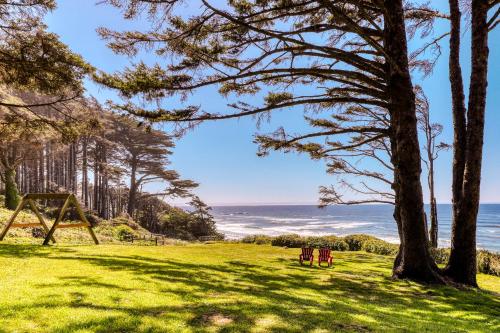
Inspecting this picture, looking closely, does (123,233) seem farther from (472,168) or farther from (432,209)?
(472,168)

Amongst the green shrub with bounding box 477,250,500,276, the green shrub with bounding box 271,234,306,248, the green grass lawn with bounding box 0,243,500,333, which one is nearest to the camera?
the green grass lawn with bounding box 0,243,500,333

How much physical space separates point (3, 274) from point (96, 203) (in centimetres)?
3398

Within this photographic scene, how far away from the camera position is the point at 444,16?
10969 mm

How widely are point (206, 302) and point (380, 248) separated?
19.9 m

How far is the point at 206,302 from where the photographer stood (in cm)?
488

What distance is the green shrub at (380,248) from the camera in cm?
2171

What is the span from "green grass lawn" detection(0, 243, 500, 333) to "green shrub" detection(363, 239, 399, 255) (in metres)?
14.7

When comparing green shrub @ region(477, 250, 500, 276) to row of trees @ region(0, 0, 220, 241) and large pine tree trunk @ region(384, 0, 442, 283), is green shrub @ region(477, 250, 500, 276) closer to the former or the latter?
large pine tree trunk @ region(384, 0, 442, 283)

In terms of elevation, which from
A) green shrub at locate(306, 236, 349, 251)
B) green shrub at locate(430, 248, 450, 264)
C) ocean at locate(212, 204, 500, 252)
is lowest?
ocean at locate(212, 204, 500, 252)

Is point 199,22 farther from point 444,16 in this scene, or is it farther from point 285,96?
point 444,16

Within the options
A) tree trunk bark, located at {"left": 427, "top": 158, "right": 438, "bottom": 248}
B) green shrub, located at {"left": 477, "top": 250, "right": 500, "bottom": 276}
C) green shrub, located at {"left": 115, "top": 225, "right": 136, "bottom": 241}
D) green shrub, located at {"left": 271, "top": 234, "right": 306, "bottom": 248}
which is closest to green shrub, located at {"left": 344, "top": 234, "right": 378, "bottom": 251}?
green shrub, located at {"left": 271, "top": 234, "right": 306, "bottom": 248}

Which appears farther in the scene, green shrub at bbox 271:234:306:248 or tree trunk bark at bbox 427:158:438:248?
green shrub at bbox 271:234:306:248

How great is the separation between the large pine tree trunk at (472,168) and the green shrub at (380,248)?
13.4 meters

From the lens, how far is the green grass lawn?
12.5ft
